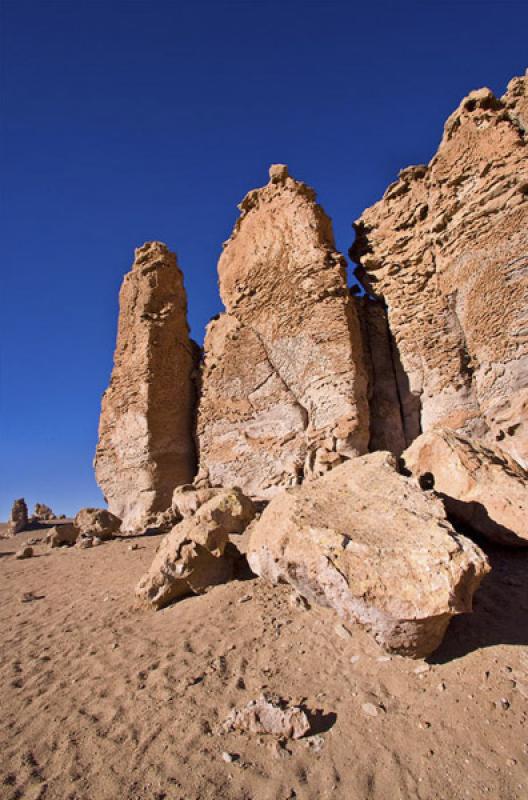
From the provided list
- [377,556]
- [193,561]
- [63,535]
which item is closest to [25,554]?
[63,535]

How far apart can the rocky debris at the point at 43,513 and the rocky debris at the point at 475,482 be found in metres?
22.9

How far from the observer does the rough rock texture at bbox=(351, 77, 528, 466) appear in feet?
27.2

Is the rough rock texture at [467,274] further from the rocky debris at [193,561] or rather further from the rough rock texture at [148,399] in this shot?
the rough rock texture at [148,399]

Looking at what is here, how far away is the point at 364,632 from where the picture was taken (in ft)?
12.5

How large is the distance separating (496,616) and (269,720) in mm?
2622

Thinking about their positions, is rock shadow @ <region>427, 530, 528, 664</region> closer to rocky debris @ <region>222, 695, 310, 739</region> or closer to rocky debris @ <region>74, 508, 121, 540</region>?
rocky debris @ <region>222, 695, 310, 739</region>

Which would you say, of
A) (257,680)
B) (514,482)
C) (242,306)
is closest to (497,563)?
(514,482)

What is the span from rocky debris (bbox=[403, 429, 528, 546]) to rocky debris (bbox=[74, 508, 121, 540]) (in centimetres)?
785

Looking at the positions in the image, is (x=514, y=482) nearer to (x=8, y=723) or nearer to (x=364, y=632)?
(x=364, y=632)

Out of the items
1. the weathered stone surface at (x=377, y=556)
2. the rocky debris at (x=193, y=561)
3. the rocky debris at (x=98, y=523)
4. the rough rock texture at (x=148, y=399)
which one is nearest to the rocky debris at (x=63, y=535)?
the rocky debris at (x=98, y=523)

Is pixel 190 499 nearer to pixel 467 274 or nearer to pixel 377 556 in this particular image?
pixel 377 556

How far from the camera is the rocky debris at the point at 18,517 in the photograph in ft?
57.9

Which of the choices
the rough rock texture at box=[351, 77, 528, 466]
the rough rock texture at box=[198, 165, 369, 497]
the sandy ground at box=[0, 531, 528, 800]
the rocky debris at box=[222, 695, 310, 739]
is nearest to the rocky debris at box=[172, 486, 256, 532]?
the sandy ground at box=[0, 531, 528, 800]

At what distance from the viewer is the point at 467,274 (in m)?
9.14
